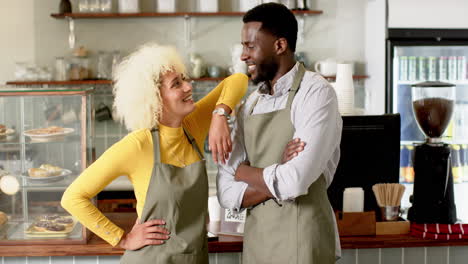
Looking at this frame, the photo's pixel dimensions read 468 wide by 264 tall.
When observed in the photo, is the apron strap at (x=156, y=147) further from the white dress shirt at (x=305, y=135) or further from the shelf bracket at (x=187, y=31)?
the shelf bracket at (x=187, y=31)

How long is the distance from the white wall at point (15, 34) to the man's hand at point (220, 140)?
383cm

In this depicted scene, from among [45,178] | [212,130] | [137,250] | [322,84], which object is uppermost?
[322,84]

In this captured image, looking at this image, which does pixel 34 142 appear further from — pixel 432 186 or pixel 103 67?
pixel 103 67

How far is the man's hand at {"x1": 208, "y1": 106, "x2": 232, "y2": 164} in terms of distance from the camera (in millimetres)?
1971

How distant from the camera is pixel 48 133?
2311mm

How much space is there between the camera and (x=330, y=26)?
5520 millimetres

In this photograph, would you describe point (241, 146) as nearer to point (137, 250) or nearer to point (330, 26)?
point (137, 250)

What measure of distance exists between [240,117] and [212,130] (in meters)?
0.12

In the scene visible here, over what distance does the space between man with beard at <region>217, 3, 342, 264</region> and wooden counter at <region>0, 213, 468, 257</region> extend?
314mm

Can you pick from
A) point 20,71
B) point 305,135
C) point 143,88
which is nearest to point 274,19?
point 305,135

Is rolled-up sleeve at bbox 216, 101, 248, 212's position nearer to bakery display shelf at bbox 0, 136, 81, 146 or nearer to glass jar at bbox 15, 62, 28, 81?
bakery display shelf at bbox 0, 136, 81, 146

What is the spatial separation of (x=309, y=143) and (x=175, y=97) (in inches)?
18.2

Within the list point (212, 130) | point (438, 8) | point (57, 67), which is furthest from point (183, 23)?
point (212, 130)

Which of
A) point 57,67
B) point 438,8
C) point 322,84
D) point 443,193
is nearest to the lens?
point 322,84
